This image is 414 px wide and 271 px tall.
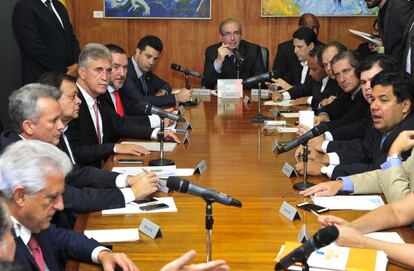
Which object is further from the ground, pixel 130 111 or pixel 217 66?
pixel 217 66

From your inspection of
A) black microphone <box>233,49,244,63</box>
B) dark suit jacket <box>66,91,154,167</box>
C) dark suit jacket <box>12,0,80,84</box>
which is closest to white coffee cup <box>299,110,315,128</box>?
dark suit jacket <box>66,91,154,167</box>

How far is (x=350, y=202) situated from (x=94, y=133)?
6.24 feet

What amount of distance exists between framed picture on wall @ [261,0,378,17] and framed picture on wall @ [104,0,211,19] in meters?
0.80

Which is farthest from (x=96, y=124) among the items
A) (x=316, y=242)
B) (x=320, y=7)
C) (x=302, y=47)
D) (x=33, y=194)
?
(x=320, y=7)

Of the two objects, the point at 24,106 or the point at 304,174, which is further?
the point at 304,174

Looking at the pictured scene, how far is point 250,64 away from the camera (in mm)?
6871

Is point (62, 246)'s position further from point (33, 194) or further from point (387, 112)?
point (387, 112)

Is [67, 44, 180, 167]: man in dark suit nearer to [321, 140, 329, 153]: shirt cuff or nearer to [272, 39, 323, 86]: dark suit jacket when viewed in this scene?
[321, 140, 329, 153]: shirt cuff

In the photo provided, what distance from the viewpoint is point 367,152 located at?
3.81 metres

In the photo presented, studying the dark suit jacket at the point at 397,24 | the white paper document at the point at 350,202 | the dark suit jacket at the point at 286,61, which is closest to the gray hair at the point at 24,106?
the white paper document at the point at 350,202

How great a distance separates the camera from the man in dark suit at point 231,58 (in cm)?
657

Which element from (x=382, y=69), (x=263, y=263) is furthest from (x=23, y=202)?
(x=382, y=69)

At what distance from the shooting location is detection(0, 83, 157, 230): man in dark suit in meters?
2.68

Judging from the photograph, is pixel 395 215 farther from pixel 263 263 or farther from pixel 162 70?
pixel 162 70
